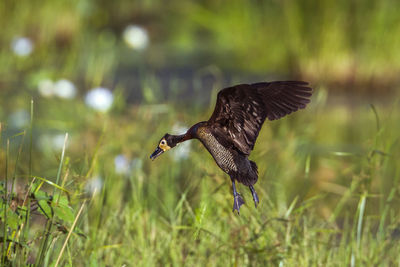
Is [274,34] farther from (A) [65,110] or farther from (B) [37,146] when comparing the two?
(B) [37,146]

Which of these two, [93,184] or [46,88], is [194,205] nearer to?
[93,184]

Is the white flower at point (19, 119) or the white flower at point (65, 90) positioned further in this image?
the white flower at point (65, 90)

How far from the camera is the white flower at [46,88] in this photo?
5227mm

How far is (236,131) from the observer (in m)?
0.99

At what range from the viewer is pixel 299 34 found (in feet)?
20.8

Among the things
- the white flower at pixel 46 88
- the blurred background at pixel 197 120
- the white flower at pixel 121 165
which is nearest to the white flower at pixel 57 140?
the blurred background at pixel 197 120

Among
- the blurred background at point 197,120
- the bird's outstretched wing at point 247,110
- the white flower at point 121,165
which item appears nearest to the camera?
the bird's outstretched wing at point 247,110

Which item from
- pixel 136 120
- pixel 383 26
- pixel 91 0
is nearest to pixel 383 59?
pixel 383 26

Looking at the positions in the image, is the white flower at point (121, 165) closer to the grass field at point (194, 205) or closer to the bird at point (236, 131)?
the grass field at point (194, 205)

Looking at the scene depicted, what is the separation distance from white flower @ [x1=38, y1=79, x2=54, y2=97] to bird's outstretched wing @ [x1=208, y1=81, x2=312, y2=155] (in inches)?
172

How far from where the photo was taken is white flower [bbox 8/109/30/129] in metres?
4.62

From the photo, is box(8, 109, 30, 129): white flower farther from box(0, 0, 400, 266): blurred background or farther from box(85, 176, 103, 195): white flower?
box(85, 176, 103, 195): white flower

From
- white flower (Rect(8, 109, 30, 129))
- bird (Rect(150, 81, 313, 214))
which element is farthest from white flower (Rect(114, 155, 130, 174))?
bird (Rect(150, 81, 313, 214))

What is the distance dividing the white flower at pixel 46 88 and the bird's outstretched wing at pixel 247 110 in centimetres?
437
